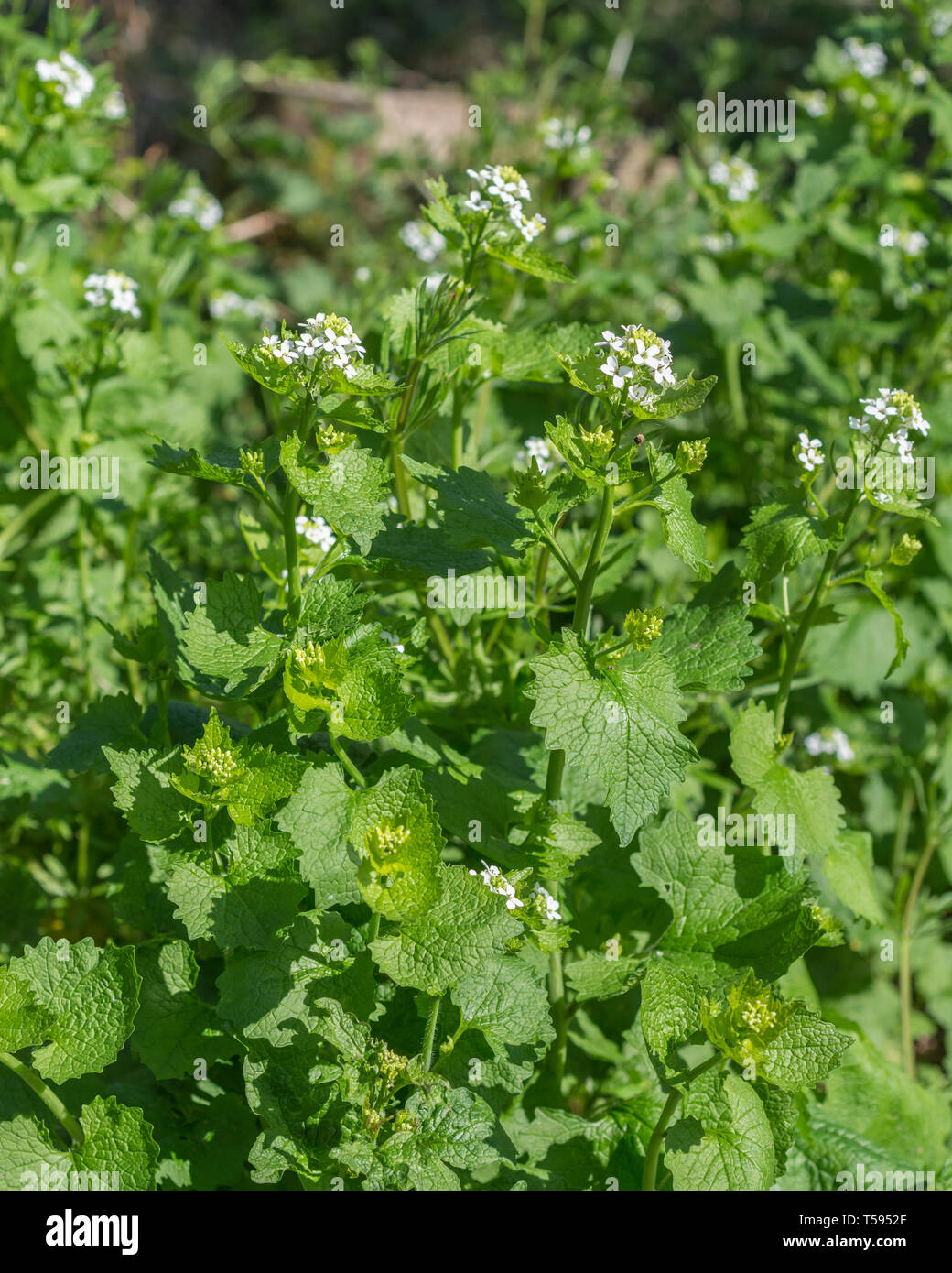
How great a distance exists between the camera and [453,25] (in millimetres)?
8773

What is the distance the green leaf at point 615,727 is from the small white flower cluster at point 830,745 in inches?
62.8

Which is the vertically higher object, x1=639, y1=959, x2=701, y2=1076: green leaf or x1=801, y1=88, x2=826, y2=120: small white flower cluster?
x1=801, y1=88, x2=826, y2=120: small white flower cluster

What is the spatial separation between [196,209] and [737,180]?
229 cm

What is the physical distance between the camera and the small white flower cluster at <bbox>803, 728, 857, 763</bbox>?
3.67m

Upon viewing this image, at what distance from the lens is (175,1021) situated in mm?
2383

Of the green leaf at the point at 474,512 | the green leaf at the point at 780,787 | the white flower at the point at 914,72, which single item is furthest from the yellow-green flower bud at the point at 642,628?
the white flower at the point at 914,72

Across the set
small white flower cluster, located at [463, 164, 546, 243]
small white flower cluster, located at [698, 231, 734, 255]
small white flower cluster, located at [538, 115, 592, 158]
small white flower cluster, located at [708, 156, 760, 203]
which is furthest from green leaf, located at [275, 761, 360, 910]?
small white flower cluster, located at [708, 156, 760, 203]

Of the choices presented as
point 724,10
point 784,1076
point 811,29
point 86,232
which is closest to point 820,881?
point 784,1076

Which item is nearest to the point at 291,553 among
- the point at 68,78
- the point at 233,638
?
the point at 233,638

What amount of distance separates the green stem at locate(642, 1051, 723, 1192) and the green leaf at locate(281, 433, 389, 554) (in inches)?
47.7

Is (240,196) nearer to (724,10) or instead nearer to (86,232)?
(86,232)

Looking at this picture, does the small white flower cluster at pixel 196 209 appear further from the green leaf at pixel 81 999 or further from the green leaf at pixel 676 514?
the green leaf at pixel 81 999

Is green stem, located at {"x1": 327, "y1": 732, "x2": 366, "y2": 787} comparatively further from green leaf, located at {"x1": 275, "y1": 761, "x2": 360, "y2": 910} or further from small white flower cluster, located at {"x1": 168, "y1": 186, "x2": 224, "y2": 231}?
small white flower cluster, located at {"x1": 168, "y1": 186, "x2": 224, "y2": 231}
